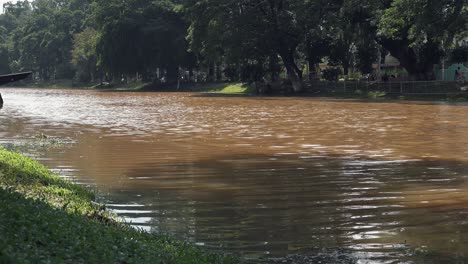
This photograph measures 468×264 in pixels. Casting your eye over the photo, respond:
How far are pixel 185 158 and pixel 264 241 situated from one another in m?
9.57

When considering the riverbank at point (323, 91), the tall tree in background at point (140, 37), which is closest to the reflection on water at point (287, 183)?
the riverbank at point (323, 91)

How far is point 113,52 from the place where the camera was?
9281 centimetres

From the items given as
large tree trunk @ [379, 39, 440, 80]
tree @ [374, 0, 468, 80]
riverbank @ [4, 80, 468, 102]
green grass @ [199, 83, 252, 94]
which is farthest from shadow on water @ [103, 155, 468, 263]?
green grass @ [199, 83, 252, 94]

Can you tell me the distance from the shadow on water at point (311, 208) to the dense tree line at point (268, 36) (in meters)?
35.4

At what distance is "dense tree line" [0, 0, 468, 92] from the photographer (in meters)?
52.0

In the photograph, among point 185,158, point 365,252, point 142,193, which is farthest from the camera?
point 185,158

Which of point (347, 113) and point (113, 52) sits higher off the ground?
point (113, 52)

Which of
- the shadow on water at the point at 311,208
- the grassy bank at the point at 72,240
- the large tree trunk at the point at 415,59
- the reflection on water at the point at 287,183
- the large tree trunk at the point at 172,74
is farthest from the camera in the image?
the large tree trunk at the point at 172,74

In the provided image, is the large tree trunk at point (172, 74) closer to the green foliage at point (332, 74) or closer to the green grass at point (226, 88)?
the green grass at point (226, 88)

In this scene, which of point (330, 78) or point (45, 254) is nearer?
point (45, 254)

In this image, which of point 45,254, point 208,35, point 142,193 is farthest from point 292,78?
point 45,254

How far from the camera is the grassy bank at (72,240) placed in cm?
641

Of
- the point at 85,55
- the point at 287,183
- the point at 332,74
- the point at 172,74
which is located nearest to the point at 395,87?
the point at 332,74

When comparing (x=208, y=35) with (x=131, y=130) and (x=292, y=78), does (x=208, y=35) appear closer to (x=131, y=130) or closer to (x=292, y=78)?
(x=292, y=78)
